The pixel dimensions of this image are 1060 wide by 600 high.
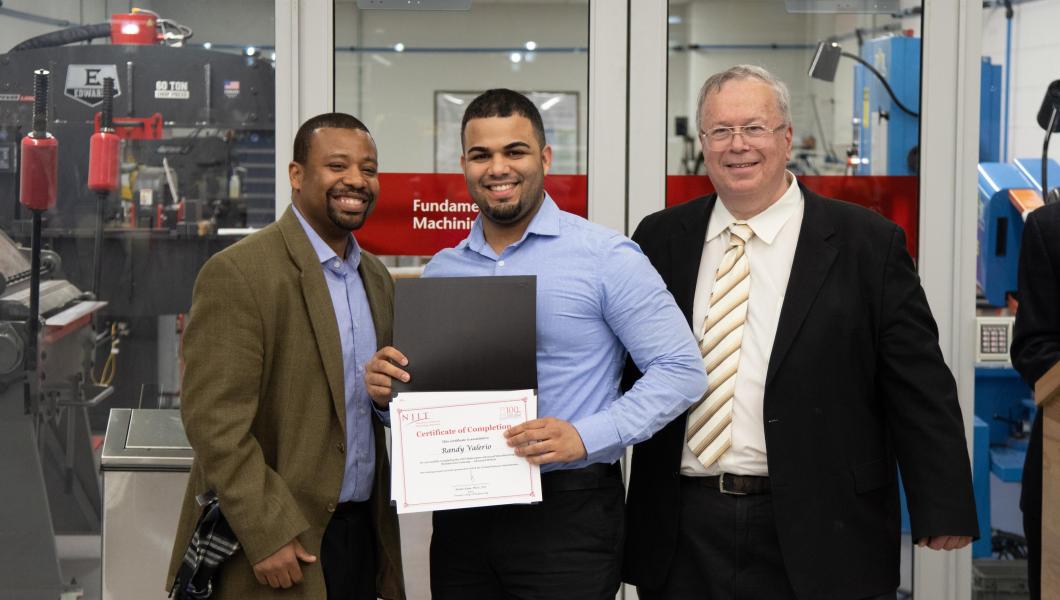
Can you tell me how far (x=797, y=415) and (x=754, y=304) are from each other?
0.26 m

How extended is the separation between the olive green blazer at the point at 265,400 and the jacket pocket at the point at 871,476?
3.62ft

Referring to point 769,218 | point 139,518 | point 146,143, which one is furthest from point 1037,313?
point 146,143

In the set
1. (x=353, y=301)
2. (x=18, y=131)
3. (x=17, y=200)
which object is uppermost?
(x=18, y=131)

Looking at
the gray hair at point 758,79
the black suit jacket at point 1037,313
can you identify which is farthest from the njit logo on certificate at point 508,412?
the black suit jacket at point 1037,313

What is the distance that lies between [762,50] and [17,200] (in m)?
2.53

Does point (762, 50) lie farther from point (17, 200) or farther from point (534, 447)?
point (17, 200)

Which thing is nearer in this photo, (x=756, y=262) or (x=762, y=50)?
(x=756, y=262)

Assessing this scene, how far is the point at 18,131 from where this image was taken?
3.57 metres

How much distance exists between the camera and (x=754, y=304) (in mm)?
2336

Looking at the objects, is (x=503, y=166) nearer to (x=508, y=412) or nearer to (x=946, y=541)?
(x=508, y=412)

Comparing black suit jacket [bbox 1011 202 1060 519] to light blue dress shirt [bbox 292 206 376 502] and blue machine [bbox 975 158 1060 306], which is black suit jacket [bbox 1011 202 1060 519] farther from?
light blue dress shirt [bbox 292 206 376 502]

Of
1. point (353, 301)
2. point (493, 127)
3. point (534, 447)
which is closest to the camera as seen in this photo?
point (534, 447)

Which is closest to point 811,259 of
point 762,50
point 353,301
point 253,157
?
point 353,301

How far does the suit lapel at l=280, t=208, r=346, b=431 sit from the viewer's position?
2266 millimetres
